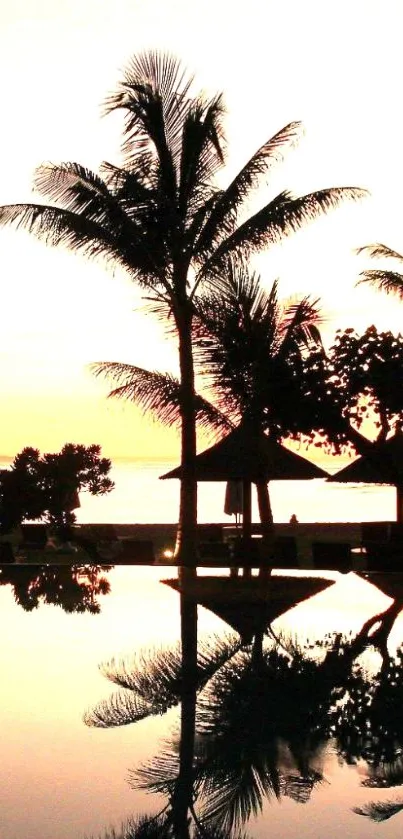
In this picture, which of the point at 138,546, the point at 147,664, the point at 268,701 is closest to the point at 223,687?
the point at 268,701

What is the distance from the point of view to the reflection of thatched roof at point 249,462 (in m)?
21.7

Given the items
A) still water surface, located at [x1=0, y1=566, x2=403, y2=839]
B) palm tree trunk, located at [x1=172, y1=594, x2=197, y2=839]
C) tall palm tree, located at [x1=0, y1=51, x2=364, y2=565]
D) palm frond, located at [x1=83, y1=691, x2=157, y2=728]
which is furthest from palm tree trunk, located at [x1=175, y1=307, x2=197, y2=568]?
palm frond, located at [x1=83, y1=691, x2=157, y2=728]

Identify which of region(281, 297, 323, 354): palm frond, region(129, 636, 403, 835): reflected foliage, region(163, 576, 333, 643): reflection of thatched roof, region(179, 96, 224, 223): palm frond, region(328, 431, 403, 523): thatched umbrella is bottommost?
region(129, 636, 403, 835): reflected foliage

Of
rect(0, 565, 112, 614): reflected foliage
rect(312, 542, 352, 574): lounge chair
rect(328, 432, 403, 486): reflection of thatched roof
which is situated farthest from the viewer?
rect(328, 432, 403, 486): reflection of thatched roof

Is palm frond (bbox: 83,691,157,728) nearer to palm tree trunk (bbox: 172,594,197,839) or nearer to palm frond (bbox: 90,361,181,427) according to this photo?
palm tree trunk (bbox: 172,594,197,839)

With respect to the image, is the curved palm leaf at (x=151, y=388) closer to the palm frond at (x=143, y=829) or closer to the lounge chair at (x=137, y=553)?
the lounge chair at (x=137, y=553)

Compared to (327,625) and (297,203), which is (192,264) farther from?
(327,625)

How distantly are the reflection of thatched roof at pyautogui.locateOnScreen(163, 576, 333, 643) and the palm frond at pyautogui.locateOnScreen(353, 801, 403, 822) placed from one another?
6.02 meters

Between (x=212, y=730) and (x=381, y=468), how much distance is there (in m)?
14.3

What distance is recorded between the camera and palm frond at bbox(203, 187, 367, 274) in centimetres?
2053

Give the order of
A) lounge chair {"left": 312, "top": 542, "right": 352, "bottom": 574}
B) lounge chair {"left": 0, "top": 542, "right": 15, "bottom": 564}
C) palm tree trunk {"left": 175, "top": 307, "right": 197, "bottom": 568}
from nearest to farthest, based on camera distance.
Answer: lounge chair {"left": 312, "top": 542, "right": 352, "bottom": 574}, lounge chair {"left": 0, "top": 542, "right": 15, "bottom": 564}, palm tree trunk {"left": 175, "top": 307, "right": 197, "bottom": 568}

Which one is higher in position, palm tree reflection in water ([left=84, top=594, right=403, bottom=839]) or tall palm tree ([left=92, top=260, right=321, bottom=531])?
tall palm tree ([left=92, top=260, right=321, bottom=531])

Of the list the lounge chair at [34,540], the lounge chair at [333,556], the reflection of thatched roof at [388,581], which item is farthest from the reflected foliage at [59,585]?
the reflection of thatched roof at [388,581]

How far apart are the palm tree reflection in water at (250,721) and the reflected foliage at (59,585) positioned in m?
4.24
